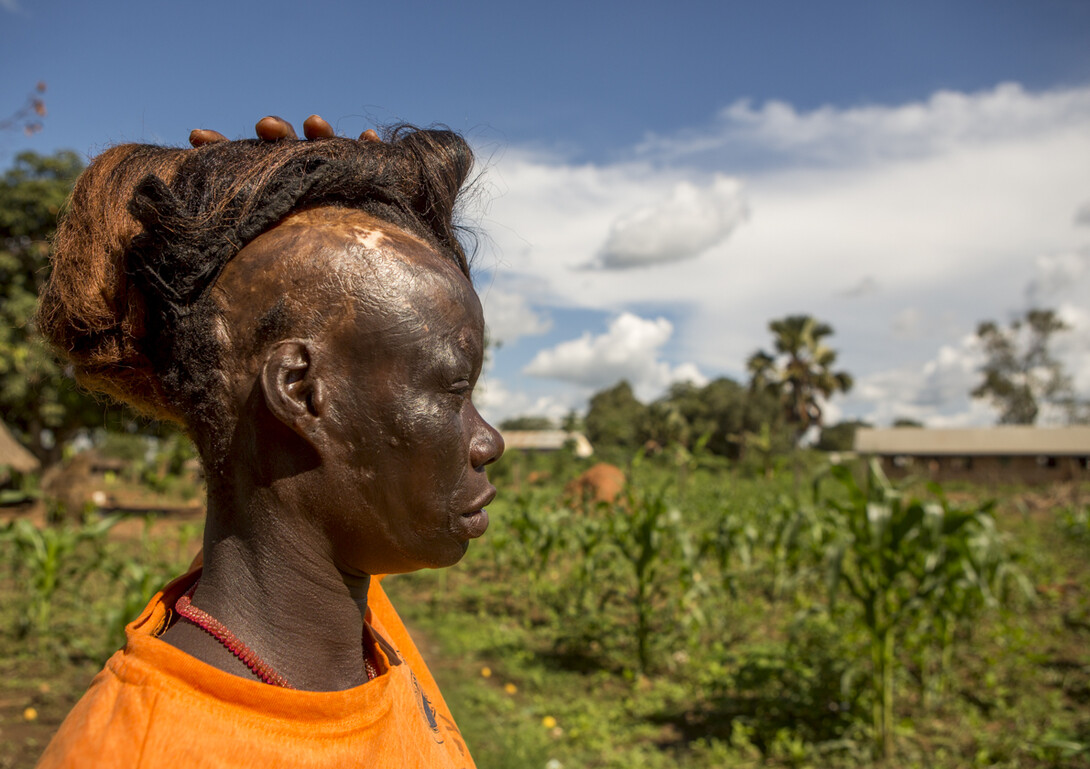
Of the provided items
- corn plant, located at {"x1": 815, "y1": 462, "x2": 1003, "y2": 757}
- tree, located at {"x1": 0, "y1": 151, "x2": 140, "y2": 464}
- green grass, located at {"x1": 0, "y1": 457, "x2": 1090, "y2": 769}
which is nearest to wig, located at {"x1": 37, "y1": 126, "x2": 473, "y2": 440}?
green grass, located at {"x1": 0, "y1": 457, "x2": 1090, "y2": 769}

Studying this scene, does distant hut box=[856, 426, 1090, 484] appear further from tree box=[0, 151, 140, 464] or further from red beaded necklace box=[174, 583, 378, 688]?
red beaded necklace box=[174, 583, 378, 688]

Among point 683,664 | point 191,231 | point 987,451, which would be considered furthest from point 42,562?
point 987,451

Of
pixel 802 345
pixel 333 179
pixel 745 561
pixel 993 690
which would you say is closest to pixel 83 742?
pixel 333 179

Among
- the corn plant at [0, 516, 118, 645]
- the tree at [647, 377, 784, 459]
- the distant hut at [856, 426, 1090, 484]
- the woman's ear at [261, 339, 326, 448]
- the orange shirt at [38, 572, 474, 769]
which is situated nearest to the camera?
the orange shirt at [38, 572, 474, 769]

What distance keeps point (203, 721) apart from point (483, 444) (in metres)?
0.51

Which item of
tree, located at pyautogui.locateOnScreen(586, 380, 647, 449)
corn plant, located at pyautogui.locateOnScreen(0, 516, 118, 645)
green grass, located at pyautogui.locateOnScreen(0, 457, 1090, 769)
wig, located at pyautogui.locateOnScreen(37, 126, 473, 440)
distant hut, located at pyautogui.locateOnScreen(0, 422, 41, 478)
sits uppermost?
tree, located at pyautogui.locateOnScreen(586, 380, 647, 449)

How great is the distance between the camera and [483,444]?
45.1 inches

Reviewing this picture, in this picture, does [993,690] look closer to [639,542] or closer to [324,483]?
[639,542]

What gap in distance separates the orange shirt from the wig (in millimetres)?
345

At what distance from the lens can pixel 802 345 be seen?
34.1 m

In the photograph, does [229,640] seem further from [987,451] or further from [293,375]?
[987,451]

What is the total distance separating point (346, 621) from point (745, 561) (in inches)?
248

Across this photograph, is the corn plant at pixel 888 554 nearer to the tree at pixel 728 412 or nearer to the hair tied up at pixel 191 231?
the hair tied up at pixel 191 231

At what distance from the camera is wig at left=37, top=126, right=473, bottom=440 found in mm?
1049
